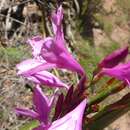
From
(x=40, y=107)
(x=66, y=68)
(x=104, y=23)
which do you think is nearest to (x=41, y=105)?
(x=40, y=107)

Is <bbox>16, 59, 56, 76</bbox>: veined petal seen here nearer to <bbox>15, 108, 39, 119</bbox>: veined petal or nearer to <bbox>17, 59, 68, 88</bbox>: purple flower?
<bbox>17, 59, 68, 88</bbox>: purple flower

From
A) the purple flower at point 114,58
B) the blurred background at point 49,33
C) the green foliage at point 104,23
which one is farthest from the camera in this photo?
the green foliage at point 104,23

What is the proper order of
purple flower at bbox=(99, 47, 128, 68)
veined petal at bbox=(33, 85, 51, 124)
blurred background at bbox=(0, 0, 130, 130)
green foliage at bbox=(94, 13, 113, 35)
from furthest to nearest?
1. green foliage at bbox=(94, 13, 113, 35)
2. blurred background at bbox=(0, 0, 130, 130)
3. veined petal at bbox=(33, 85, 51, 124)
4. purple flower at bbox=(99, 47, 128, 68)

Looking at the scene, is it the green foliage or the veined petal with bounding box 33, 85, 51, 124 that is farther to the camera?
the green foliage

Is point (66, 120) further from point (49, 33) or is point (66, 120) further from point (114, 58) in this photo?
point (49, 33)

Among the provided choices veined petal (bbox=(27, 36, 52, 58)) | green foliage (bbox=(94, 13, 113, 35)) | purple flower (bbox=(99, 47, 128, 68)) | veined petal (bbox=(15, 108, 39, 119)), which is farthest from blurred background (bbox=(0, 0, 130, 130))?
purple flower (bbox=(99, 47, 128, 68))

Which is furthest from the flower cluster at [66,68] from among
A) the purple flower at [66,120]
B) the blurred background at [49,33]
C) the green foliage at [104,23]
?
the green foliage at [104,23]

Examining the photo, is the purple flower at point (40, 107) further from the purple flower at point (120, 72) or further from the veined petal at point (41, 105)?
the purple flower at point (120, 72)
